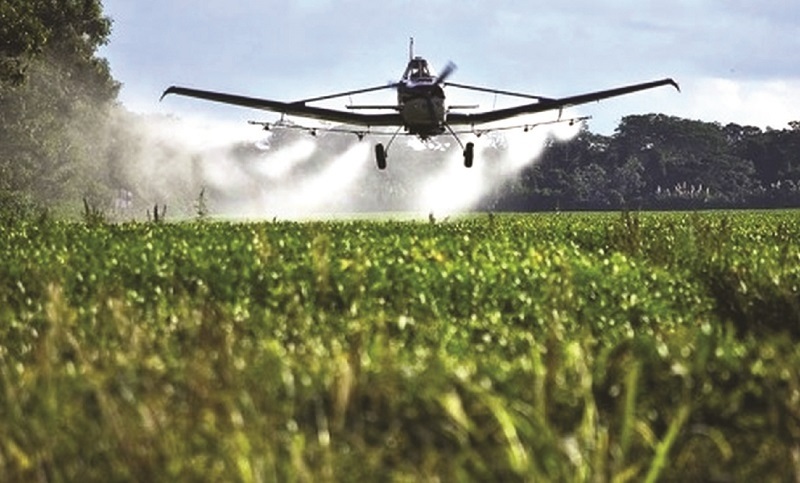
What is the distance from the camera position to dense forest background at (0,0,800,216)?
67.8 m

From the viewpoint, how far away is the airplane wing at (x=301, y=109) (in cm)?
4416

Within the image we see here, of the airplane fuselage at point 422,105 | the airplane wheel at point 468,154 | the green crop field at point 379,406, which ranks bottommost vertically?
the green crop field at point 379,406

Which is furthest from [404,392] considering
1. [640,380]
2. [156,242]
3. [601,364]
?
[156,242]

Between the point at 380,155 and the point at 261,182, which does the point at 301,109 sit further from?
the point at 261,182

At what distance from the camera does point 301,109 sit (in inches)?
1841

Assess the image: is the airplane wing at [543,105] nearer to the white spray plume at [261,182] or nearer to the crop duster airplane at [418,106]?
the crop duster airplane at [418,106]

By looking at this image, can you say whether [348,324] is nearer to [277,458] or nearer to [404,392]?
[404,392]

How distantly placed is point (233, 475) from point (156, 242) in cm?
1397

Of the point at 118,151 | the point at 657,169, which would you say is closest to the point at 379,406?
the point at 118,151

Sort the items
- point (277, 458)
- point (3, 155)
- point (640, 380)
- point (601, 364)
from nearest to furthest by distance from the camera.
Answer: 1. point (277, 458)
2. point (601, 364)
3. point (640, 380)
4. point (3, 155)

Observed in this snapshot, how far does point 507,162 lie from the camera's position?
6959 inches

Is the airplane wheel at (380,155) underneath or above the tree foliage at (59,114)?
A: underneath

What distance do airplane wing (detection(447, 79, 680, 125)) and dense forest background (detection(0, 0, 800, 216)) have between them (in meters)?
14.0

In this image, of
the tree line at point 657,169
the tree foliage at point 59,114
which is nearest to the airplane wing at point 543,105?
the tree foliage at point 59,114
